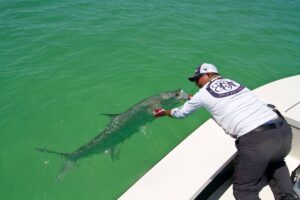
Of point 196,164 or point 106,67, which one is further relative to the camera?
point 106,67

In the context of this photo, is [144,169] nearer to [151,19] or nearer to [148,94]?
[148,94]

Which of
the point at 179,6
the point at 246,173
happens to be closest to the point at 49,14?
the point at 179,6

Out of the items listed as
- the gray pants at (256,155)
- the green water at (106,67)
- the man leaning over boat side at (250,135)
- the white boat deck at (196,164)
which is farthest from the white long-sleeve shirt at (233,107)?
the green water at (106,67)

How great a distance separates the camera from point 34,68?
890 cm

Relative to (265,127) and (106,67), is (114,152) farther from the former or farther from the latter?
(265,127)

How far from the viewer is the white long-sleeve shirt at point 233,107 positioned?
3791 mm

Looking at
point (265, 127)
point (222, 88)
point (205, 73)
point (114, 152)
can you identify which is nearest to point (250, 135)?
point (265, 127)

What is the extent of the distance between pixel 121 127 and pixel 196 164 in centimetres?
297

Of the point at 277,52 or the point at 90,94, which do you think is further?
the point at 277,52

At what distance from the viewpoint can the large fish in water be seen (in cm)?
623

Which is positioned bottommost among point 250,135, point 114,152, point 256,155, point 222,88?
point 114,152

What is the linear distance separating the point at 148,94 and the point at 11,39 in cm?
488

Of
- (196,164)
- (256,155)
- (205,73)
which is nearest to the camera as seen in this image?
(256,155)

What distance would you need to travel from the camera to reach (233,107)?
3.88 meters
